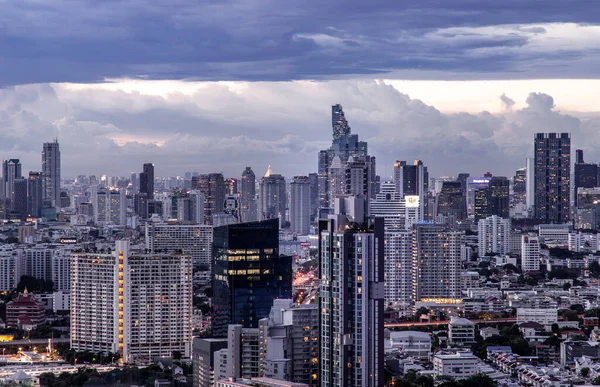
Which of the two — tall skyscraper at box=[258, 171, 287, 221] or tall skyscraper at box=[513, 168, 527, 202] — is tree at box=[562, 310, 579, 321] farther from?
tall skyscraper at box=[513, 168, 527, 202]

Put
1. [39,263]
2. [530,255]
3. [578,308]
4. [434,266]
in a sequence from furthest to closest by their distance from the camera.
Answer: [530,255], [39,263], [434,266], [578,308]

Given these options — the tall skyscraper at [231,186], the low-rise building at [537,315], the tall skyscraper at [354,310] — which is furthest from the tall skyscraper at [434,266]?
the tall skyscraper at [231,186]

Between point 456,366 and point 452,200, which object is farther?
point 452,200

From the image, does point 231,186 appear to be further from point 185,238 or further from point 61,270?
point 61,270

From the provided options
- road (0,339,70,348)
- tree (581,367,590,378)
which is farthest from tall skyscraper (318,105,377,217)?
tree (581,367,590,378)

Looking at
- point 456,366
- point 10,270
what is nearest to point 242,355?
point 456,366

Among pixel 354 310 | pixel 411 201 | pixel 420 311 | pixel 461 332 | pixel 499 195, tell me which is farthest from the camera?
pixel 499 195

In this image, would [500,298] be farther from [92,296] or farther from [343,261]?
[343,261]
